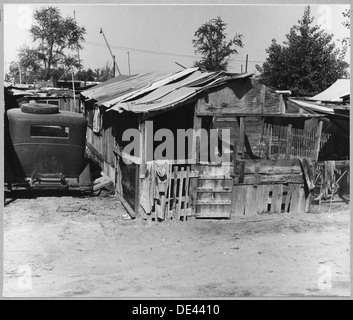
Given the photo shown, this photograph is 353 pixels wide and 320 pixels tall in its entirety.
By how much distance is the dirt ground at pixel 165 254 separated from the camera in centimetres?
667

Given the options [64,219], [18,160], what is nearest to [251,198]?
[64,219]

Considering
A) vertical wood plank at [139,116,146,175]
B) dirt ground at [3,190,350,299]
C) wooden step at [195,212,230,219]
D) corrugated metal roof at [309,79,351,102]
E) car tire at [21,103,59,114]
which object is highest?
corrugated metal roof at [309,79,351,102]

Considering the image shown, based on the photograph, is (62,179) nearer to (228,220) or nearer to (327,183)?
(228,220)

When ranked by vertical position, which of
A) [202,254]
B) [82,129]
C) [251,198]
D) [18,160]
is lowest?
[202,254]

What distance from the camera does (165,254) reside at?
803 cm

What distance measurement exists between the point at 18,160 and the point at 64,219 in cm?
243

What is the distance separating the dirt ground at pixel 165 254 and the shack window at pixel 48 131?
173 centimetres

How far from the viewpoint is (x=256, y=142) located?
1053 centimetres

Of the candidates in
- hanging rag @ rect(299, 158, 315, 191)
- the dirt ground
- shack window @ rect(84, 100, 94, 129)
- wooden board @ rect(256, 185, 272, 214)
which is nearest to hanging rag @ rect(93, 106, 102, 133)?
shack window @ rect(84, 100, 94, 129)

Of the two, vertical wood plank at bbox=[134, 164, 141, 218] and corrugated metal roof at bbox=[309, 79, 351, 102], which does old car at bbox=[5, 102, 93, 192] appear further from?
corrugated metal roof at bbox=[309, 79, 351, 102]

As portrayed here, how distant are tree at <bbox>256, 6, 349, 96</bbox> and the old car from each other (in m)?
14.1

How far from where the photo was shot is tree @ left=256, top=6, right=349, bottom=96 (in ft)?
71.4

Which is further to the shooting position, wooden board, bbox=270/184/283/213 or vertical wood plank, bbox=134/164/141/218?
wooden board, bbox=270/184/283/213

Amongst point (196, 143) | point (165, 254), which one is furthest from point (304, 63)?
point (165, 254)
